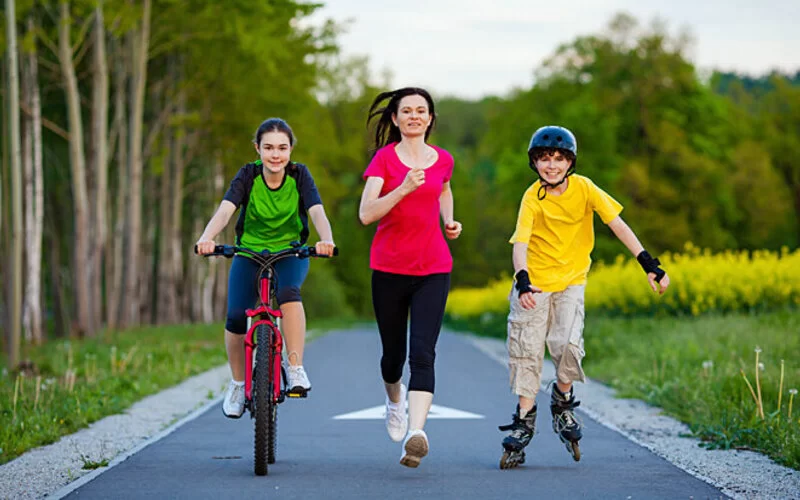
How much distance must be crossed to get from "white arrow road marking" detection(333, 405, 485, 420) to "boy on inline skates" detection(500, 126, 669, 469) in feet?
11.1

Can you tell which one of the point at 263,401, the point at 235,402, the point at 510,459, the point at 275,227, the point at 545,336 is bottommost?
the point at 510,459

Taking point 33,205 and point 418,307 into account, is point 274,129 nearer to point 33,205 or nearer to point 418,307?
point 418,307

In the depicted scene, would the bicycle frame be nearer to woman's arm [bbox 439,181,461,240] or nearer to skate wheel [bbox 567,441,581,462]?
woman's arm [bbox 439,181,461,240]

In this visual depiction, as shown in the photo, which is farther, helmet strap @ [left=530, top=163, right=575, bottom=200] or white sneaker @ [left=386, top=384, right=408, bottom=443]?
helmet strap @ [left=530, top=163, right=575, bottom=200]

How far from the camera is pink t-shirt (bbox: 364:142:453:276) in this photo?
7848mm

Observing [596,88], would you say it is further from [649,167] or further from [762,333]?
[762,333]

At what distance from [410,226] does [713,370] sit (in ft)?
21.8

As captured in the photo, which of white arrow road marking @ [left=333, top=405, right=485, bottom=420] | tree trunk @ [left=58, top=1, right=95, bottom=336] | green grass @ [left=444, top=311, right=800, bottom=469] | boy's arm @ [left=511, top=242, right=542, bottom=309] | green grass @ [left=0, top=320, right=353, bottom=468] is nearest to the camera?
boy's arm @ [left=511, top=242, right=542, bottom=309]

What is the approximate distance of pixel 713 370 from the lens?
1363 cm

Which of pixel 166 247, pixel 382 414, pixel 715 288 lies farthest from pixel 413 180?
pixel 166 247

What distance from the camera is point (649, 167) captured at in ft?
201

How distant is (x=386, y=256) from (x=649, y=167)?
2152 inches

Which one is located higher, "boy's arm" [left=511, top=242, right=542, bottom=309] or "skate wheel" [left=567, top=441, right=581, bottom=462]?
"boy's arm" [left=511, top=242, right=542, bottom=309]

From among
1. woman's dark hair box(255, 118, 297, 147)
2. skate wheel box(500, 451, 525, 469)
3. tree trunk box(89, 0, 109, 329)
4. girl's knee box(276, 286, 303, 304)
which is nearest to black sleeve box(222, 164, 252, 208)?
woman's dark hair box(255, 118, 297, 147)
